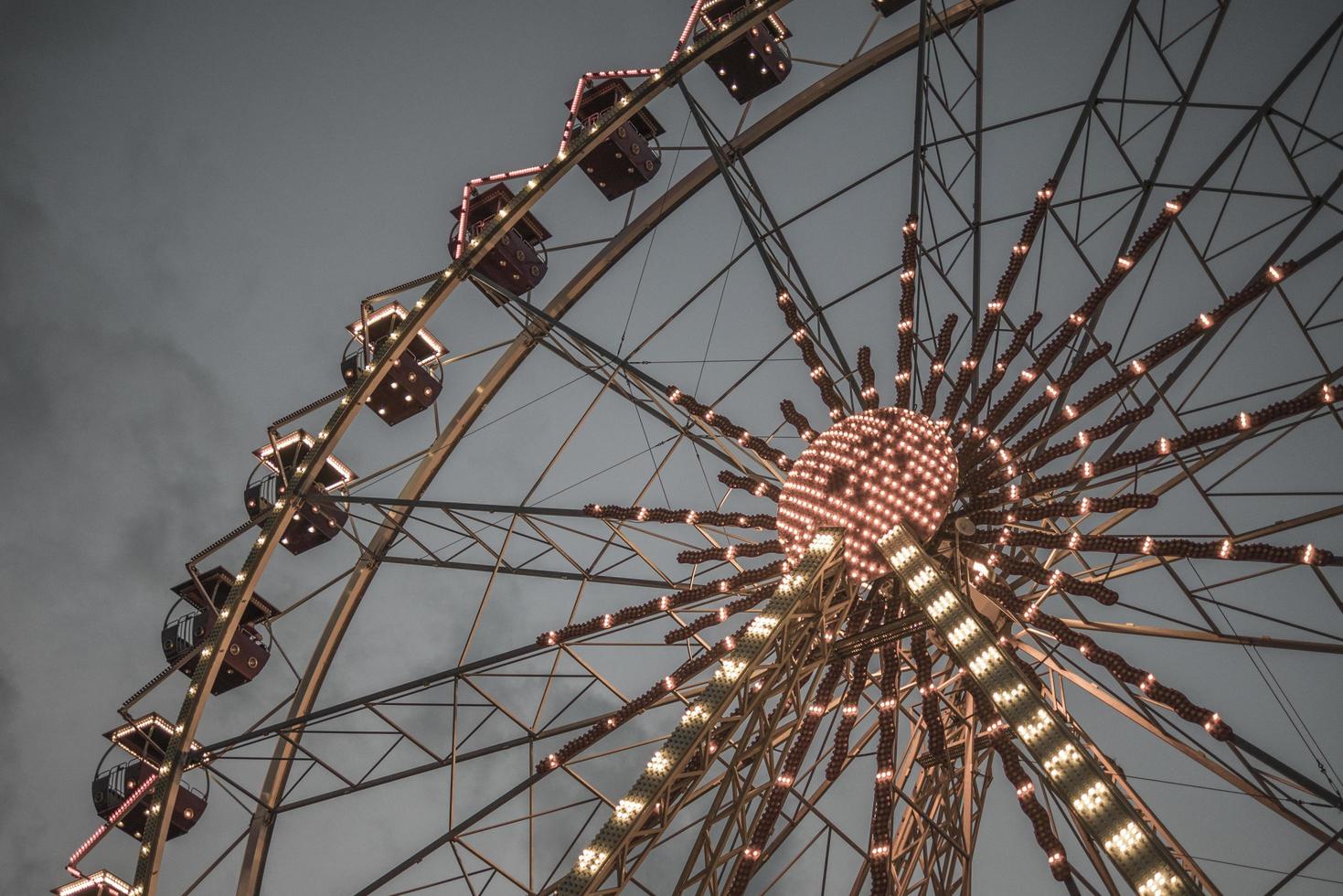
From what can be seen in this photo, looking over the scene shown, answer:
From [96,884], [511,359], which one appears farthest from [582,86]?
[96,884]

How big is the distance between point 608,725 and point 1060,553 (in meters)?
6.07

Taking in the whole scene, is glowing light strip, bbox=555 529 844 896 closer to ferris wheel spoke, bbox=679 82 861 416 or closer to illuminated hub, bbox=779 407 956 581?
illuminated hub, bbox=779 407 956 581

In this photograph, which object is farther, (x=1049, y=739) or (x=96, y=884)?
(x=96, y=884)

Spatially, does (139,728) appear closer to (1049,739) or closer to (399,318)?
(399,318)

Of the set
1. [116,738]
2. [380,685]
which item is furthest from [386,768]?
[116,738]

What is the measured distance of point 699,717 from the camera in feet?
26.9

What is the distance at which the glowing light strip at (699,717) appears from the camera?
7.54 meters

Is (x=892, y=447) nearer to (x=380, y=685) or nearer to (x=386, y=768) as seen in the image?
(x=386, y=768)

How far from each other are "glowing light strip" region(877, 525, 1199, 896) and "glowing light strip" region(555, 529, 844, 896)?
30.4 inches

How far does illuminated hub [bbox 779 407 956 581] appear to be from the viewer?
989 cm

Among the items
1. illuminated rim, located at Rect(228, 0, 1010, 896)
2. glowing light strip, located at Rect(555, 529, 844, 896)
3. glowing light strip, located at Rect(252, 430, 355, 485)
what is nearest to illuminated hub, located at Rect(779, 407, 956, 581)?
glowing light strip, located at Rect(555, 529, 844, 896)

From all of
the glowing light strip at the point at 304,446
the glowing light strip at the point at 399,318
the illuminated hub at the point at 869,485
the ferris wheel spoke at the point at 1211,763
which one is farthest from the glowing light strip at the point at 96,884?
the ferris wheel spoke at the point at 1211,763

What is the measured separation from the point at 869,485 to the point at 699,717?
301 cm

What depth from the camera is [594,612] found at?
122ft
